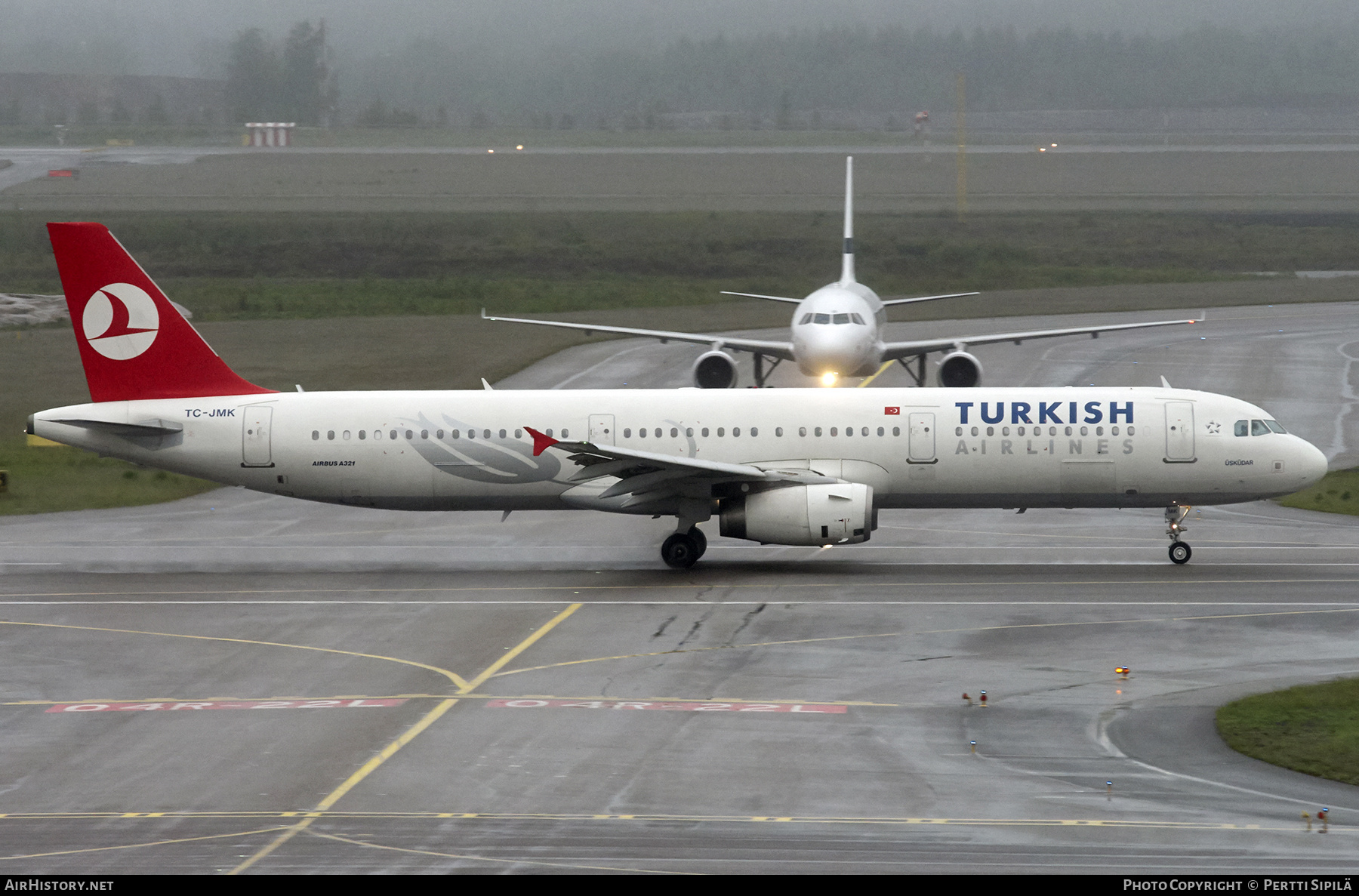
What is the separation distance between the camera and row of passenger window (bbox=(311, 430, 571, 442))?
1358 inches

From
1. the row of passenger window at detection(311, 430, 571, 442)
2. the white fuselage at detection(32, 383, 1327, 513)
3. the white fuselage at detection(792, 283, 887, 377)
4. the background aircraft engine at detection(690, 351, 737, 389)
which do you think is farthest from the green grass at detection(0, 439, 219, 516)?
the white fuselage at detection(792, 283, 887, 377)

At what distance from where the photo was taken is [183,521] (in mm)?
42062

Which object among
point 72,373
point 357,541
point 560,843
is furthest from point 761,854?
point 72,373

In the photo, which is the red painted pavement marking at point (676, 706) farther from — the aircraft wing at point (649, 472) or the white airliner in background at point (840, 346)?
the white airliner in background at point (840, 346)

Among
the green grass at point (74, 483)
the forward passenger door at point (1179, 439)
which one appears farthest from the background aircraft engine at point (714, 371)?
the forward passenger door at point (1179, 439)

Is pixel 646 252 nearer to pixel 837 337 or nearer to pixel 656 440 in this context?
pixel 837 337

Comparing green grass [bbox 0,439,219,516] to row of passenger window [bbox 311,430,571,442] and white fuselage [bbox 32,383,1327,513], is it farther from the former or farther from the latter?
row of passenger window [bbox 311,430,571,442]

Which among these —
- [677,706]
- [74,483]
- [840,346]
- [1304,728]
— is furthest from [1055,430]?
[74,483]

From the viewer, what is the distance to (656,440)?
1367 inches

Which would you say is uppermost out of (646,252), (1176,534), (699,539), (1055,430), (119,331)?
(646,252)

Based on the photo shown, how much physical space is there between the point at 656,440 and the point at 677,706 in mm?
11937

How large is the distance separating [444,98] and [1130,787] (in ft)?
563

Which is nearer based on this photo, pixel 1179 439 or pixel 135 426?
pixel 1179 439

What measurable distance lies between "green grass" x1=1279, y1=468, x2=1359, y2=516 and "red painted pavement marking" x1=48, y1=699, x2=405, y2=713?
2558cm
